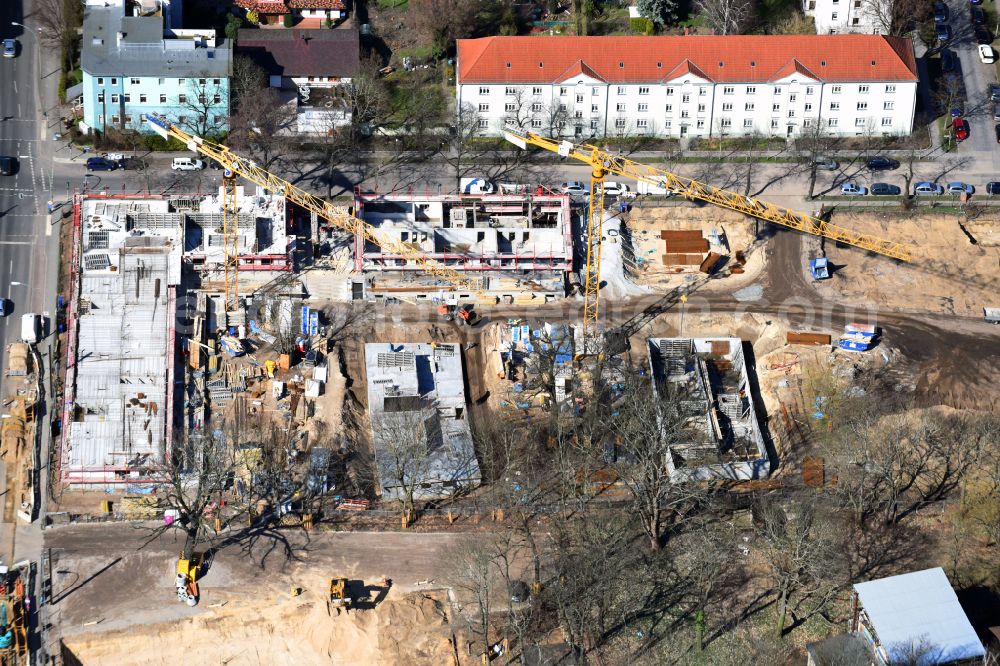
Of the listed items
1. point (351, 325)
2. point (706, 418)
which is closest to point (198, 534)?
point (351, 325)

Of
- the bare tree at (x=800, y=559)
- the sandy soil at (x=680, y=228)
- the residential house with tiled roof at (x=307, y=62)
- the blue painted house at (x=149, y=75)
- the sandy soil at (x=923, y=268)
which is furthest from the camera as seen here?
the residential house with tiled roof at (x=307, y=62)

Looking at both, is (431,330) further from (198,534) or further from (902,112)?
(902,112)

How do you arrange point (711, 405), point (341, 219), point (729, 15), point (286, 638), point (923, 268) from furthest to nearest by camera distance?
point (729, 15) < point (923, 268) < point (341, 219) < point (711, 405) < point (286, 638)

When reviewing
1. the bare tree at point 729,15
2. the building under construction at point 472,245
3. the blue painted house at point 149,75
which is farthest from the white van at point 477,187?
the bare tree at point 729,15

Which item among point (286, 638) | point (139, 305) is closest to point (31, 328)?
point (139, 305)

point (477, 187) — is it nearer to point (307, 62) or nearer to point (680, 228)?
point (680, 228)

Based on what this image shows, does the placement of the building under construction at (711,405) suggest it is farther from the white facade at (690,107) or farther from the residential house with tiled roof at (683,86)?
the residential house with tiled roof at (683,86)
